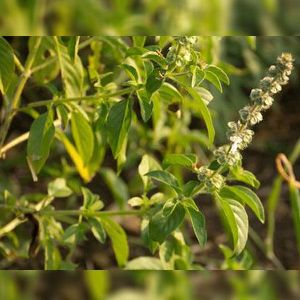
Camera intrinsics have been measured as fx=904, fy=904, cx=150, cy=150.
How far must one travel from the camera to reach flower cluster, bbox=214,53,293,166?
Answer: 0.73m

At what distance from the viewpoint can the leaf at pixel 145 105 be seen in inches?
31.1

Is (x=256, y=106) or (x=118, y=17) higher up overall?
(x=118, y=17)

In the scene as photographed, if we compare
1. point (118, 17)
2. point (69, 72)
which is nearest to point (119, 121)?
point (69, 72)

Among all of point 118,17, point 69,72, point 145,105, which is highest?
point 118,17

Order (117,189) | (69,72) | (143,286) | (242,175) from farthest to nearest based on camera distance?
(117,189) < (143,286) < (69,72) < (242,175)

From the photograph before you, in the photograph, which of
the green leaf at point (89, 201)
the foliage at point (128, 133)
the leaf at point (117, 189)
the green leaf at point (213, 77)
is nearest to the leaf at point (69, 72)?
the foliage at point (128, 133)

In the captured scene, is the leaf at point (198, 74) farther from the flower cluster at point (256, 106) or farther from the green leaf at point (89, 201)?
the green leaf at point (89, 201)

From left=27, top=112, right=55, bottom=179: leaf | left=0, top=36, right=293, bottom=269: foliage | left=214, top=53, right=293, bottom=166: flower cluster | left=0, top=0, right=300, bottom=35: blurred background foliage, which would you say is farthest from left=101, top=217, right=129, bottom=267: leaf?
left=0, top=0, right=300, bottom=35: blurred background foliage

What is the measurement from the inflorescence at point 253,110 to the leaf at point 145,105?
0.24 feet

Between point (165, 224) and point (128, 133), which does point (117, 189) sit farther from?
point (165, 224)

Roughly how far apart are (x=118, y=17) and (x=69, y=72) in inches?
20.0

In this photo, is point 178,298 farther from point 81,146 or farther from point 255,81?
point 255,81

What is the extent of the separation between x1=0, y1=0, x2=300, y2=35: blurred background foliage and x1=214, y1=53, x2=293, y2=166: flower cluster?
18.6 inches

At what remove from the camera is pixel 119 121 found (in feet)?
2.74
